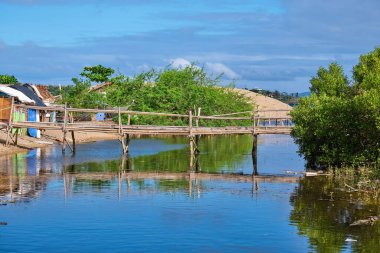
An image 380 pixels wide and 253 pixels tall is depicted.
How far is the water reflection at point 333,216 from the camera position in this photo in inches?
585

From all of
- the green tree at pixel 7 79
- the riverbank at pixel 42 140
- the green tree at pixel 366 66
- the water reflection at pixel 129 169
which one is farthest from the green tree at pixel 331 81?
the green tree at pixel 7 79

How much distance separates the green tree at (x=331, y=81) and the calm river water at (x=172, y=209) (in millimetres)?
6546

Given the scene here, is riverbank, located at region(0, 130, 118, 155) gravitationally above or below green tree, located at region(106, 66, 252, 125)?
below

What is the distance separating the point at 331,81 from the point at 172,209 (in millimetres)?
19280

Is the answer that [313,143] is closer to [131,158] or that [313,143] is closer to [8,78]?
[131,158]

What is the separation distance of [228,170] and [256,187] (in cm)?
570

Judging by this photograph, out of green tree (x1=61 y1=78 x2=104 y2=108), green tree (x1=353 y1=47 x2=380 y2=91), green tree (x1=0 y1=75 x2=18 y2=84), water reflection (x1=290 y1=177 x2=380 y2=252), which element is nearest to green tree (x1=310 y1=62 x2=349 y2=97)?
green tree (x1=353 y1=47 x2=380 y2=91)

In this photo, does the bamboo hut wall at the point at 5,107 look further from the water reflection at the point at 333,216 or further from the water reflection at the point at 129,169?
the water reflection at the point at 333,216

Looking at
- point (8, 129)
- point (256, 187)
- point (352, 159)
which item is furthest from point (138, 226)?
point (8, 129)

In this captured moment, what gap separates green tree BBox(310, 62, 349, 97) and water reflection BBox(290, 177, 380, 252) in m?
11.9

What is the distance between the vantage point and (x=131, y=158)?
111ft

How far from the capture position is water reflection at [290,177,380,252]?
585 inches

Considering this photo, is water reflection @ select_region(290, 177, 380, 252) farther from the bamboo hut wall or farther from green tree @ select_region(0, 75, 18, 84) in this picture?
green tree @ select_region(0, 75, 18, 84)

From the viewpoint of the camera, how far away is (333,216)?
17.9m
